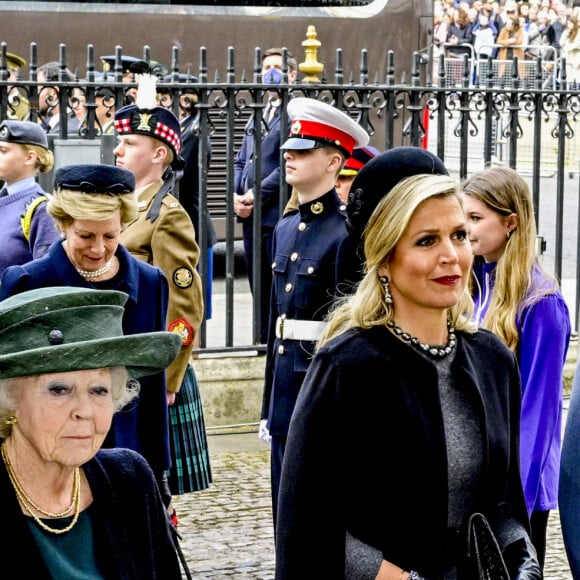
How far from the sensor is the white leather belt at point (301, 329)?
19.7ft

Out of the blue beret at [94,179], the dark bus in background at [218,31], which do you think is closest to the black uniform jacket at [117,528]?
the blue beret at [94,179]

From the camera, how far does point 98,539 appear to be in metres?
2.97

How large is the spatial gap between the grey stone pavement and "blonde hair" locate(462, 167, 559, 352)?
183 cm

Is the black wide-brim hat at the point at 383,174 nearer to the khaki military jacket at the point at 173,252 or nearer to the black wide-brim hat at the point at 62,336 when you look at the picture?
the black wide-brim hat at the point at 62,336

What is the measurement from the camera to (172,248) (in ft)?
20.6

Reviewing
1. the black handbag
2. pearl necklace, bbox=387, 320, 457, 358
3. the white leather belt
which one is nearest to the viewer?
the black handbag

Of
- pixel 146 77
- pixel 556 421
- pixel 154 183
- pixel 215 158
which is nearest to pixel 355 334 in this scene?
pixel 556 421

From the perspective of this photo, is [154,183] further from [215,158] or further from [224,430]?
[215,158]

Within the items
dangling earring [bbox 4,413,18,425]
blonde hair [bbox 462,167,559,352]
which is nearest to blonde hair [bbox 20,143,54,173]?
blonde hair [bbox 462,167,559,352]

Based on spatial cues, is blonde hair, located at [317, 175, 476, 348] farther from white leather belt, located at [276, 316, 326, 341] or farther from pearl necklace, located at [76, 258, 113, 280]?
white leather belt, located at [276, 316, 326, 341]

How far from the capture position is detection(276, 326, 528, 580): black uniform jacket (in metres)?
3.30

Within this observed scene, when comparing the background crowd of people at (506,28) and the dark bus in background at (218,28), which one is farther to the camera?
the background crowd of people at (506,28)

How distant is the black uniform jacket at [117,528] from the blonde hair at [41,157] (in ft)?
14.7

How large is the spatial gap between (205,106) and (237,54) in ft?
15.4
